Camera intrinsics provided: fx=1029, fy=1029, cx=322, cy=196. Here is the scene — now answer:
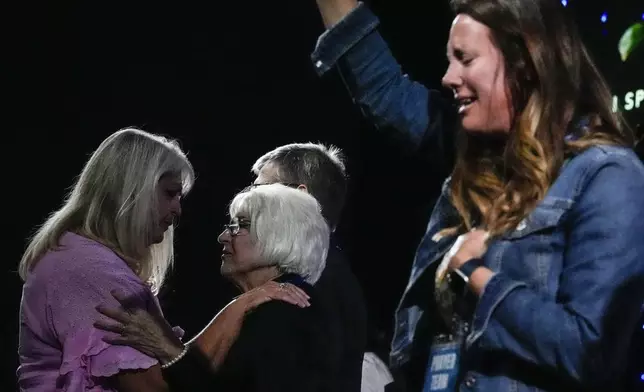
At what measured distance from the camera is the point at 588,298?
4.35 ft

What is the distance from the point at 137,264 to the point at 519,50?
1.48 m

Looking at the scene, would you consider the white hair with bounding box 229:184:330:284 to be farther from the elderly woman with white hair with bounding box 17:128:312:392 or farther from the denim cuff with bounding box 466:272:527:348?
the denim cuff with bounding box 466:272:527:348

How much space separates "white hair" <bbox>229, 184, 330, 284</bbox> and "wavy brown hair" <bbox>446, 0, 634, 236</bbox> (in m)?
1.27

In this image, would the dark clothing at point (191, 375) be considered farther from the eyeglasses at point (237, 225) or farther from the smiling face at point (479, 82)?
the smiling face at point (479, 82)

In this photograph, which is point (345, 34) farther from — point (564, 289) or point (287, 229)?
point (287, 229)

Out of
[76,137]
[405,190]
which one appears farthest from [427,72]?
[76,137]

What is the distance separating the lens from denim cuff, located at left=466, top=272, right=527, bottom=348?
4.42 ft

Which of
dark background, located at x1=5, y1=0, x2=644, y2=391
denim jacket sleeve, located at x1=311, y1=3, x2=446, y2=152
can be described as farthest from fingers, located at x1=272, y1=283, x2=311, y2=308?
dark background, located at x1=5, y1=0, x2=644, y2=391

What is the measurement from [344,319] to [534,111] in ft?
4.44

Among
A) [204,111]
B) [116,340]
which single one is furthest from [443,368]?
A: [204,111]

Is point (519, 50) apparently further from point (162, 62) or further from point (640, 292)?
point (162, 62)

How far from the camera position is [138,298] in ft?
7.95

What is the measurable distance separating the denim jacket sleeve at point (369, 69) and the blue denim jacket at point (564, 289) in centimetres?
22

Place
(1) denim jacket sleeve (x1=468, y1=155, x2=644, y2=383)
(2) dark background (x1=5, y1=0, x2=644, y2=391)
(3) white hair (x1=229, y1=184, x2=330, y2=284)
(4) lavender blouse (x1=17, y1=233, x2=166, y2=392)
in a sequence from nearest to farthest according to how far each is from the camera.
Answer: (1) denim jacket sleeve (x1=468, y1=155, x2=644, y2=383), (4) lavender blouse (x1=17, y1=233, x2=166, y2=392), (3) white hair (x1=229, y1=184, x2=330, y2=284), (2) dark background (x1=5, y1=0, x2=644, y2=391)
